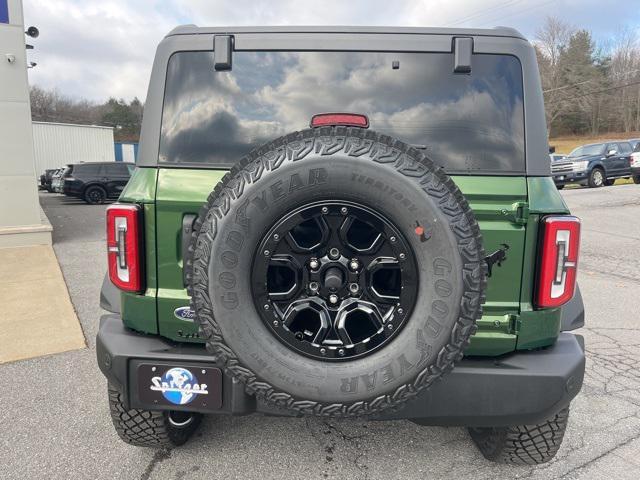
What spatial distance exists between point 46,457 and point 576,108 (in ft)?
197

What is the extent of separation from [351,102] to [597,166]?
64.0 feet

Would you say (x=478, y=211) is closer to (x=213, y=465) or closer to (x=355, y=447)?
(x=355, y=447)

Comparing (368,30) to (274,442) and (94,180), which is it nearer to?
(274,442)

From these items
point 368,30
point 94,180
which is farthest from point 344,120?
Answer: point 94,180

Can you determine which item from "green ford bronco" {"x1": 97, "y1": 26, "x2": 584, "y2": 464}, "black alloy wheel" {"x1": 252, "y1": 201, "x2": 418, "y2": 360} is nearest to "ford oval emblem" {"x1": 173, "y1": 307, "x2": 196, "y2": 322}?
"green ford bronco" {"x1": 97, "y1": 26, "x2": 584, "y2": 464}

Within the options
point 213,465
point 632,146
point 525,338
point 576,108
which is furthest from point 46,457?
point 576,108

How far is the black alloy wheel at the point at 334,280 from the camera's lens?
1.79m

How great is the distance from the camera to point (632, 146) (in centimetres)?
1898

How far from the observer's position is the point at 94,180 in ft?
58.2

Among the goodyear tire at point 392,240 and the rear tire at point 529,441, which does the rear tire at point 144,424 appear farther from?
the rear tire at point 529,441

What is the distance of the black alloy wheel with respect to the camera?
1.79 metres

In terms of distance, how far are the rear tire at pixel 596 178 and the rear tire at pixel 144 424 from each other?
1969cm

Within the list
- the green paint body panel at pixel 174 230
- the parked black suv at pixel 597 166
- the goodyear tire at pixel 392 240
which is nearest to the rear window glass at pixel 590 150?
the parked black suv at pixel 597 166

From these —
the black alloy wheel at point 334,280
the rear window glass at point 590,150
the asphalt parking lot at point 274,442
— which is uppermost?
the rear window glass at point 590,150
